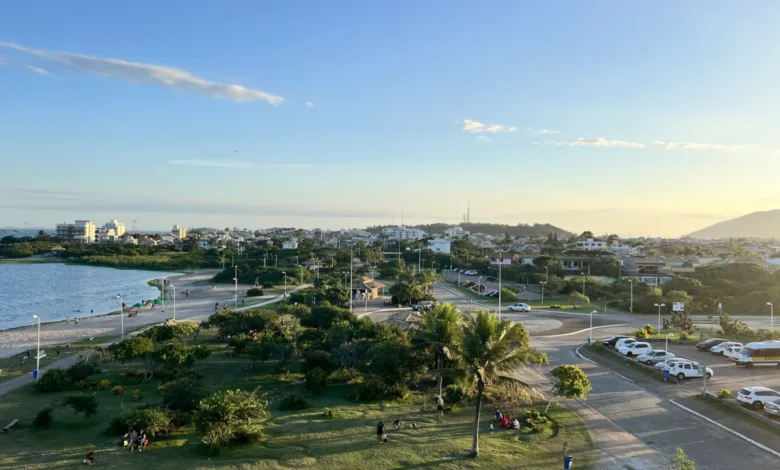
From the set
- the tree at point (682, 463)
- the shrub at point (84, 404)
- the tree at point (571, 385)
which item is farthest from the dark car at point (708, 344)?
the shrub at point (84, 404)

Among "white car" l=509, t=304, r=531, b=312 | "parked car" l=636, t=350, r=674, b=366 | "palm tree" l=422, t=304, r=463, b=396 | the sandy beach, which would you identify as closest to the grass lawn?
"palm tree" l=422, t=304, r=463, b=396

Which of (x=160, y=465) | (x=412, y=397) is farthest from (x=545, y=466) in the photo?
(x=160, y=465)

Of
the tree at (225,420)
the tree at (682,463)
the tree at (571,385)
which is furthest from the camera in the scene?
the tree at (571,385)

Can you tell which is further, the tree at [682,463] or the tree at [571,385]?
the tree at [571,385]

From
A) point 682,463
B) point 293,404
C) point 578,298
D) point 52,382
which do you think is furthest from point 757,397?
point 578,298

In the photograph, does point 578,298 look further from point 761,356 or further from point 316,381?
point 316,381

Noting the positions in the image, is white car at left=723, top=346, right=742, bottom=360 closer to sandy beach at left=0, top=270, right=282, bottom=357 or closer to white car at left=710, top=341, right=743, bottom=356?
white car at left=710, top=341, right=743, bottom=356

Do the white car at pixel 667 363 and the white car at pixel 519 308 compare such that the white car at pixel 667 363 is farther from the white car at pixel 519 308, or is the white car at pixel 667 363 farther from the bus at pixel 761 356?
the white car at pixel 519 308
